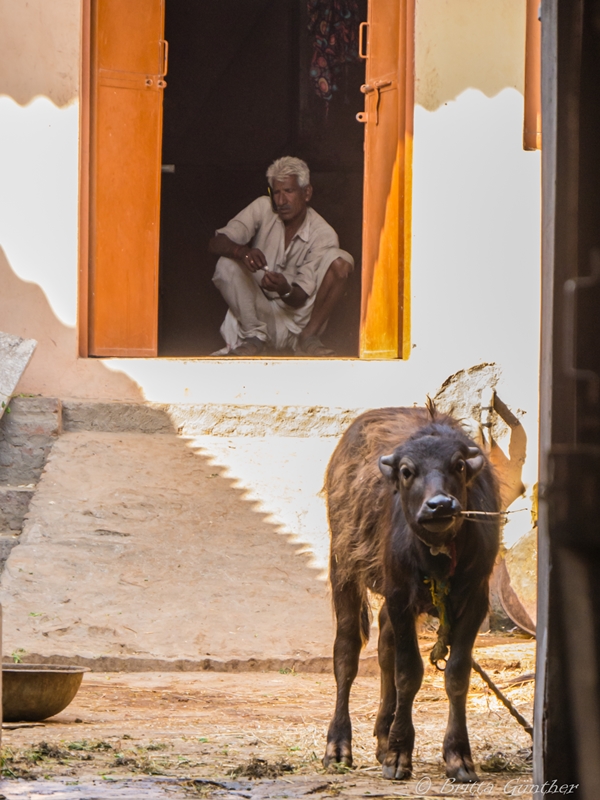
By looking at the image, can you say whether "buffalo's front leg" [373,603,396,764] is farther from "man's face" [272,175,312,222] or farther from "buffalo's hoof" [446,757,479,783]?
"man's face" [272,175,312,222]

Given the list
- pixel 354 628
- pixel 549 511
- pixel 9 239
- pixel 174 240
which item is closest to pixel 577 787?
pixel 549 511

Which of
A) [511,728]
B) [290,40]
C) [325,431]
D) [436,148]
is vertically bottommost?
[511,728]

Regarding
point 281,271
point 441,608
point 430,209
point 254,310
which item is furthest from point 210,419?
point 441,608

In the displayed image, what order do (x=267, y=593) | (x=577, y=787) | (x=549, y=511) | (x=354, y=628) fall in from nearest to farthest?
(x=549, y=511) < (x=577, y=787) < (x=354, y=628) < (x=267, y=593)

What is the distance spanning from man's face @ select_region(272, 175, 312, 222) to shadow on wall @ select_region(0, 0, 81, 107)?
3024 mm

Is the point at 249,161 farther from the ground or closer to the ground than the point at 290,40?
closer to the ground

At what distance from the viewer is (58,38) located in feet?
32.1

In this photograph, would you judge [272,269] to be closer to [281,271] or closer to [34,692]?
[281,271]

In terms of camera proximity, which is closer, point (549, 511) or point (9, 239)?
point (549, 511)

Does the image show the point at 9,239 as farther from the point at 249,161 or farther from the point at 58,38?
the point at 249,161

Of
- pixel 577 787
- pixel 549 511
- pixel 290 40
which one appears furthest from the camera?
pixel 290 40

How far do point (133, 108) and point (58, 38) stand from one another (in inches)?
31.5

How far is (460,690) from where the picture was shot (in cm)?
481

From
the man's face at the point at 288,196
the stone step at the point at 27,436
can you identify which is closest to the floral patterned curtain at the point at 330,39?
the man's face at the point at 288,196
